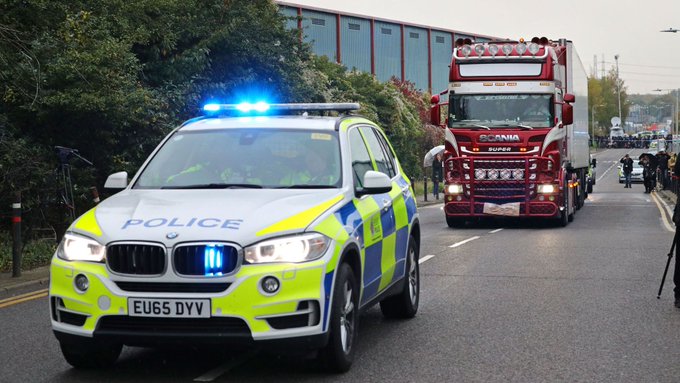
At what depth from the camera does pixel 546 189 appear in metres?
23.6

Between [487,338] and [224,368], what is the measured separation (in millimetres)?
2383

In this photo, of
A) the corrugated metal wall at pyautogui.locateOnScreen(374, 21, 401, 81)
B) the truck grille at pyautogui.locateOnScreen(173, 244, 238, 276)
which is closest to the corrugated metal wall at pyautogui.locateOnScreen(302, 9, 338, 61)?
the corrugated metal wall at pyautogui.locateOnScreen(374, 21, 401, 81)

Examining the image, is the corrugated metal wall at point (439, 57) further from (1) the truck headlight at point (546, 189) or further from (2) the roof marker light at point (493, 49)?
(1) the truck headlight at point (546, 189)

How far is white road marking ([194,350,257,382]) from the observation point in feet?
23.4

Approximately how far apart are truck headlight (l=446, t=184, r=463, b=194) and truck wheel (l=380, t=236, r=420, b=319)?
14084 mm

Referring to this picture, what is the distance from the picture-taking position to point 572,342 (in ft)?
28.5

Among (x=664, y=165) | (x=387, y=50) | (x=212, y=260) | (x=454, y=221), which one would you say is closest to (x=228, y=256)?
(x=212, y=260)

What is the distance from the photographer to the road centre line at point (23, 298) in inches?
443

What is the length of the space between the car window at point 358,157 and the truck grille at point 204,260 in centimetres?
162

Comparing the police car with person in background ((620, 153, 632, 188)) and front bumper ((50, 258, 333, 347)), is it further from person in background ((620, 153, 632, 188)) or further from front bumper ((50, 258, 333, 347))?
person in background ((620, 153, 632, 188))

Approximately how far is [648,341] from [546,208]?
49.3ft

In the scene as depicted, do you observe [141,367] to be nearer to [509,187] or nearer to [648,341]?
[648,341]

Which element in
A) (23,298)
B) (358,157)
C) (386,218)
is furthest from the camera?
(23,298)

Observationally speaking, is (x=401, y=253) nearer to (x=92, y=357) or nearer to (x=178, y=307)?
(x=92, y=357)
